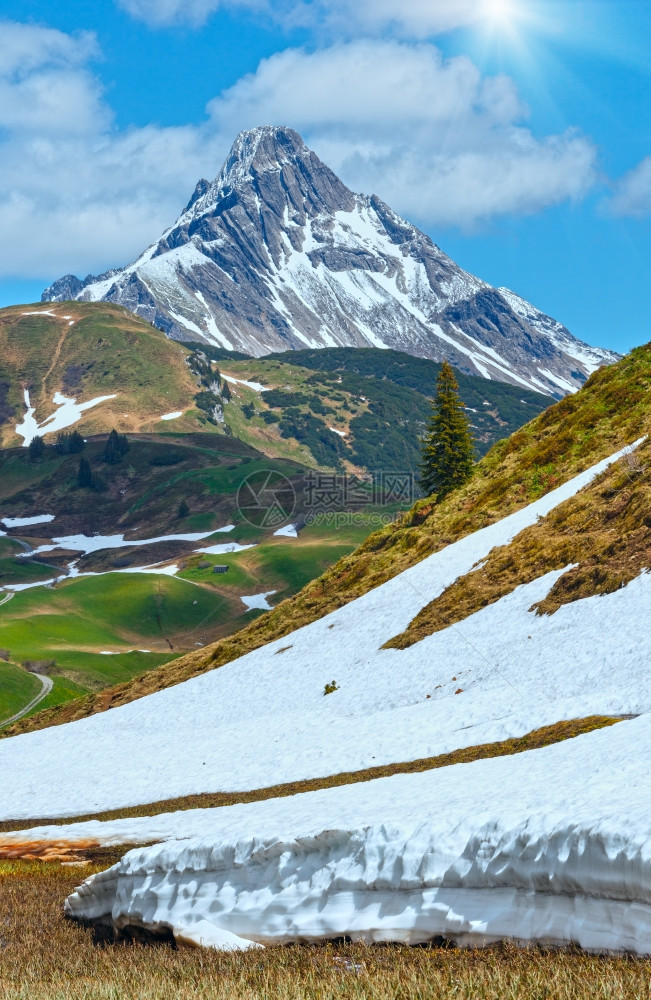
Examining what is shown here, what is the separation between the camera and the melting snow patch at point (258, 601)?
6565 inches

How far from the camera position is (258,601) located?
172 meters

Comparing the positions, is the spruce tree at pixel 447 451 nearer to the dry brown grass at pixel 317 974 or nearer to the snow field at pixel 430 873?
the snow field at pixel 430 873

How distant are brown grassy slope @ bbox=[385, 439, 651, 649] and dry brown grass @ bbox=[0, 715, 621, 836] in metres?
10.1

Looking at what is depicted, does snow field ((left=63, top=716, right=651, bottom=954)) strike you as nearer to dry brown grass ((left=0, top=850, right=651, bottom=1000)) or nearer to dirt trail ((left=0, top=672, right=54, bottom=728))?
A: dry brown grass ((left=0, top=850, right=651, bottom=1000))

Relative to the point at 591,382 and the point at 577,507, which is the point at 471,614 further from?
the point at 591,382

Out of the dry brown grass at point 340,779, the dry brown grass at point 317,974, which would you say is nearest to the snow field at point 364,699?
the dry brown grass at point 340,779

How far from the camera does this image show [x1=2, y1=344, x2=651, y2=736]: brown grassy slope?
50.7m

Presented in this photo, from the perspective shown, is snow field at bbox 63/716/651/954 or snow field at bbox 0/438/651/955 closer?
snow field at bbox 63/716/651/954

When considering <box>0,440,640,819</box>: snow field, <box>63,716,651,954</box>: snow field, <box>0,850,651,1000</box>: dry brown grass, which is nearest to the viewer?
<box>0,850,651,1000</box>: dry brown grass

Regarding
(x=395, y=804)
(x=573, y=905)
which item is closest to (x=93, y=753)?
(x=395, y=804)

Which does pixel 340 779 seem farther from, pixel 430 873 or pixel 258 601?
pixel 258 601

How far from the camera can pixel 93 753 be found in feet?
140

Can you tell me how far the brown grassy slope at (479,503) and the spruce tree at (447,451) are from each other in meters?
1.43

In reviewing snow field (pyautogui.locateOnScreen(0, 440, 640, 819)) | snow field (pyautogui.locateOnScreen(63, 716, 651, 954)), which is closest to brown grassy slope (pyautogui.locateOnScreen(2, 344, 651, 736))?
snow field (pyautogui.locateOnScreen(0, 440, 640, 819))
